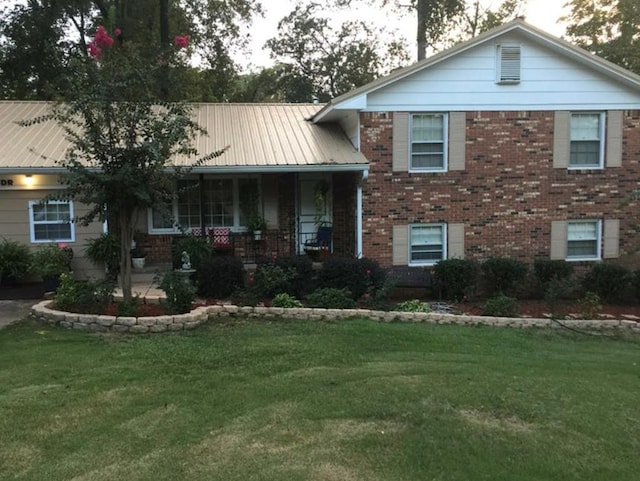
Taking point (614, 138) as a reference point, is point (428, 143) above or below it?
below

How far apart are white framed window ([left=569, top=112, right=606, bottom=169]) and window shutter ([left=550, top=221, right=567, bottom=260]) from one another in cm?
135

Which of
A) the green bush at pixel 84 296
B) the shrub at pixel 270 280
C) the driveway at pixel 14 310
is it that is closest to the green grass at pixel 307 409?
the green bush at pixel 84 296

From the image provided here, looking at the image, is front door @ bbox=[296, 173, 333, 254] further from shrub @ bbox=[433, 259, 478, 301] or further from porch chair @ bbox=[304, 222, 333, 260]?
shrub @ bbox=[433, 259, 478, 301]

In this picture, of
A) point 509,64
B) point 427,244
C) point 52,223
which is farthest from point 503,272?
point 52,223

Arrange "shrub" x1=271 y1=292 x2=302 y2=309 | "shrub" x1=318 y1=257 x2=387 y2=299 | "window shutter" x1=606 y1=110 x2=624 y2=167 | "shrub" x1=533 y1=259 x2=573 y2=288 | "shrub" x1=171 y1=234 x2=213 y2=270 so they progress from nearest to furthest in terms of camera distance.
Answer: "shrub" x1=271 y1=292 x2=302 y2=309 < "shrub" x1=318 y1=257 x2=387 y2=299 < "shrub" x1=171 y1=234 x2=213 y2=270 < "shrub" x1=533 y1=259 x2=573 y2=288 < "window shutter" x1=606 y1=110 x2=624 y2=167

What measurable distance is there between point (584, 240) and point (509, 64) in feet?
14.4

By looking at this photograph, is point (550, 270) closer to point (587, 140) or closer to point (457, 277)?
point (457, 277)

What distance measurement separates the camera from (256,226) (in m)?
12.8

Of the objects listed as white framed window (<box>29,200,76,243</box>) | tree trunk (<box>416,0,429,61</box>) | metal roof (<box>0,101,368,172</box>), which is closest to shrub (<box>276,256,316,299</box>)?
metal roof (<box>0,101,368,172</box>)

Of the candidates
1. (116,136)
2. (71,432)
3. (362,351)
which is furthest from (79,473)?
(116,136)

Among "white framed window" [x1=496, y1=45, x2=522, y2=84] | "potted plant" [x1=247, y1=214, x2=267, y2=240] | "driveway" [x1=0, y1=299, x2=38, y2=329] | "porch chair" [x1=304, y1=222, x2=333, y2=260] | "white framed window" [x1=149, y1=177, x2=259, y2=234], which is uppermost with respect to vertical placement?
"white framed window" [x1=496, y1=45, x2=522, y2=84]

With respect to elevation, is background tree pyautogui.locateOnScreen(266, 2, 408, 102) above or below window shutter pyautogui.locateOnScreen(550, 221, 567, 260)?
above

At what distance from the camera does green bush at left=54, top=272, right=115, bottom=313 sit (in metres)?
8.06

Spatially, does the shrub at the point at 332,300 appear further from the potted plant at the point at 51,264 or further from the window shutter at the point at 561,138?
the window shutter at the point at 561,138
